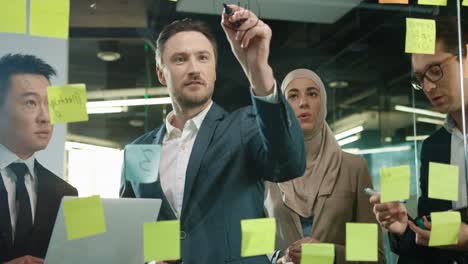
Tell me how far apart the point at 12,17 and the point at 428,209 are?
1428 mm

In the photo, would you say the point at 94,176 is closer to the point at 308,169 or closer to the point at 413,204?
the point at 308,169

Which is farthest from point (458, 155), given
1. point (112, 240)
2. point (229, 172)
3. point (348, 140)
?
point (112, 240)

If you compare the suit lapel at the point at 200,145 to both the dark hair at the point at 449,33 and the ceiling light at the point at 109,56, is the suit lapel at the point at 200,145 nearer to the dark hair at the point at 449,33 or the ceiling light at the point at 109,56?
the ceiling light at the point at 109,56

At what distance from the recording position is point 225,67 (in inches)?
70.7

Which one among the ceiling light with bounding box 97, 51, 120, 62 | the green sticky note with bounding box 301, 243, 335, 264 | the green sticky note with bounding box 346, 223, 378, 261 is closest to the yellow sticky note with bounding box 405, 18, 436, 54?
the green sticky note with bounding box 346, 223, 378, 261

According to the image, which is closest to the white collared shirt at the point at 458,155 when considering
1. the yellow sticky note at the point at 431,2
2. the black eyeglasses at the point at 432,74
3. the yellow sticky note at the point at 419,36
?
the black eyeglasses at the point at 432,74

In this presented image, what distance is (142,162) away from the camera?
1.75m

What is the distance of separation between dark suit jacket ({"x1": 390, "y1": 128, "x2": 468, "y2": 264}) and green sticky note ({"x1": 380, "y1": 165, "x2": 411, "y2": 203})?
0.12m

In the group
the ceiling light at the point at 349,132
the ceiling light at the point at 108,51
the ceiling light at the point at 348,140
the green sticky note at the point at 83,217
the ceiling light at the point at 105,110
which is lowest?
the green sticky note at the point at 83,217

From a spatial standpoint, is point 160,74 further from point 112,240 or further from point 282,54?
point 112,240

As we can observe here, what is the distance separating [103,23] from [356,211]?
0.99 meters

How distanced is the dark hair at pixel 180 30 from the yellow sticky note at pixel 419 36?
0.66 metres

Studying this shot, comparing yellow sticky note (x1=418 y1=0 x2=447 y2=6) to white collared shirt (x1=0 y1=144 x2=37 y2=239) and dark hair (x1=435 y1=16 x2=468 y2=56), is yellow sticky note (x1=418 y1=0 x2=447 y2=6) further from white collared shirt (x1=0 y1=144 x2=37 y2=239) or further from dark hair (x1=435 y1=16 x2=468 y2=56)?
white collared shirt (x1=0 y1=144 x2=37 y2=239)

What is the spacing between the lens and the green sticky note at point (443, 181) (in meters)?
1.90
